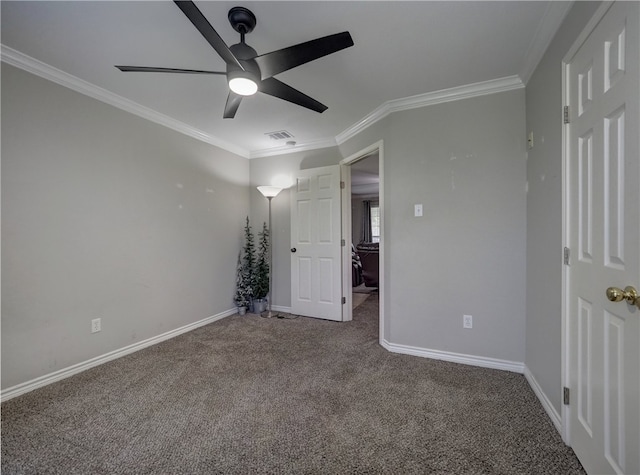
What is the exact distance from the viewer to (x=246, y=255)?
13.9ft

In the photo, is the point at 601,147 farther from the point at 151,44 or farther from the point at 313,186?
the point at 313,186

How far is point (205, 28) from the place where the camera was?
1309 mm

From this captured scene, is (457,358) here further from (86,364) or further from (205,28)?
(86,364)

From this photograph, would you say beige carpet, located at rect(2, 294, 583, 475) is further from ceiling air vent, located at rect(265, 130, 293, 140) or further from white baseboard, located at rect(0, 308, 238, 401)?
ceiling air vent, located at rect(265, 130, 293, 140)

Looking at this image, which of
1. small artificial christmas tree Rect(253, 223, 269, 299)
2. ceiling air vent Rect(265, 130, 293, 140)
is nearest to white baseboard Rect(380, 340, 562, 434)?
small artificial christmas tree Rect(253, 223, 269, 299)

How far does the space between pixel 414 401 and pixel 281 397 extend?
0.91m

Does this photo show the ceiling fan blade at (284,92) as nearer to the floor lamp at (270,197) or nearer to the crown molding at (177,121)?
the crown molding at (177,121)

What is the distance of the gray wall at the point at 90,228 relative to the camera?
202 centimetres

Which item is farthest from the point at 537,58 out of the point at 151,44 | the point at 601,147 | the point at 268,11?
the point at 151,44

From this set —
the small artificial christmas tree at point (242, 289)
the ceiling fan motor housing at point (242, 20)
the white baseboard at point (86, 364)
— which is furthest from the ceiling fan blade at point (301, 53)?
the small artificial christmas tree at point (242, 289)

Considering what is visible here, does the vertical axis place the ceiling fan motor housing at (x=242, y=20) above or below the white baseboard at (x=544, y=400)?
above

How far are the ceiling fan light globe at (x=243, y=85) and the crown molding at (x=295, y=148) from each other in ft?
7.12

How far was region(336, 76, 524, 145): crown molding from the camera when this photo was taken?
230cm

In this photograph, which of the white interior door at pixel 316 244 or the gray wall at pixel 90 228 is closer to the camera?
the gray wall at pixel 90 228
